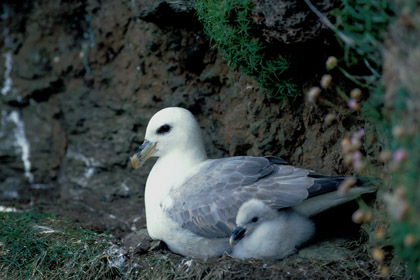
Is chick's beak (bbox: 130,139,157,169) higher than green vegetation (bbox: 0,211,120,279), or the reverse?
chick's beak (bbox: 130,139,157,169)

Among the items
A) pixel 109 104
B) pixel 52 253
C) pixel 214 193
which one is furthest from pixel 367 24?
pixel 109 104

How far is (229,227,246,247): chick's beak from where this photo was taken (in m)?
3.12

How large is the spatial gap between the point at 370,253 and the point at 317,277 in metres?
0.40

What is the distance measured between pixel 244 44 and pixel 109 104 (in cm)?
190

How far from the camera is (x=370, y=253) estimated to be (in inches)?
131

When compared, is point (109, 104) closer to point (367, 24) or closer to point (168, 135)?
point (168, 135)

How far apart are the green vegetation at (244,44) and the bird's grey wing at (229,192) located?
626 millimetres

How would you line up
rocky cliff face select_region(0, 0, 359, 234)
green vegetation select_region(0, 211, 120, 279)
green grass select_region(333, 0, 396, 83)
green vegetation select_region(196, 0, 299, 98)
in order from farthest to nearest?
1. rocky cliff face select_region(0, 0, 359, 234)
2. green vegetation select_region(196, 0, 299, 98)
3. green vegetation select_region(0, 211, 120, 279)
4. green grass select_region(333, 0, 396, 83)

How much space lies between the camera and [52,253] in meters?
3.62

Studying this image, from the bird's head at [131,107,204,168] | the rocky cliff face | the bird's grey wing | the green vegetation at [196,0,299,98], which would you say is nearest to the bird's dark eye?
the bird's head at [131,107,204,168]

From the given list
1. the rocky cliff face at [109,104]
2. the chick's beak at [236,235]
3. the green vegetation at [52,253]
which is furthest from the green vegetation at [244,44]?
the green vegetation at [52,253]

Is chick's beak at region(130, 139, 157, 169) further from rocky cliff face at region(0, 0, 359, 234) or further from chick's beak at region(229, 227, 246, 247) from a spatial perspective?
chick's beak at region(229, 227, 246, 247)

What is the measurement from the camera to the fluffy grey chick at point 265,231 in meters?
3.23

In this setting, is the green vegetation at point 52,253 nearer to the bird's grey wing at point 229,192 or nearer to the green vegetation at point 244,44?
the bird's grey wing at point 229,192
